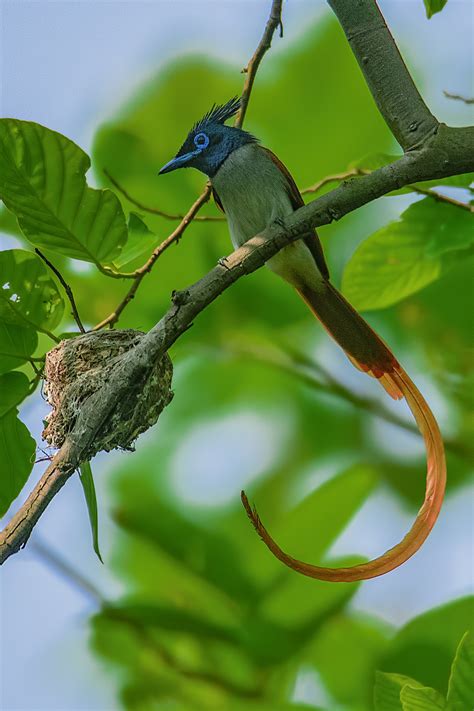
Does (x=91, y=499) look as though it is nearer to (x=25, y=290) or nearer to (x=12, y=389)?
(x=12, y=389)

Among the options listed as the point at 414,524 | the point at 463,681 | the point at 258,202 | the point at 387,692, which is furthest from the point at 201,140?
the point at 463,681

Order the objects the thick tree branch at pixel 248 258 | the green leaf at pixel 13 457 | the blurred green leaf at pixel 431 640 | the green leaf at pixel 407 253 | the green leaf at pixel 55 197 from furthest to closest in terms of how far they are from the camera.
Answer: the blurred green leaf at pixel 431 640 → the green leaf at pixel 407 253 → the green leaf at pixel 13 457 → the green leaf at pixel 55 197 → the thick tree branch at pixel 248 258

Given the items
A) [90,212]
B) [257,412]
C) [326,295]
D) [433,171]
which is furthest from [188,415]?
[433,171]

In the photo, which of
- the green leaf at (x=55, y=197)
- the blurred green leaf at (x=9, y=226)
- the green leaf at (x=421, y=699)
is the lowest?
the green leaf at (x=421, y=699)

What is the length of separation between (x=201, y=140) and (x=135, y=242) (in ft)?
4.29

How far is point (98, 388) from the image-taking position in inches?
109

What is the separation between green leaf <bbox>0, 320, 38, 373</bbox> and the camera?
2.62 m

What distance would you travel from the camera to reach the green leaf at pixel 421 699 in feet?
6.57

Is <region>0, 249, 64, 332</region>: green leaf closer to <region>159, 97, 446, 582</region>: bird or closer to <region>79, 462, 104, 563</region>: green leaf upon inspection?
<region>79, 462, 104, 563</region>: green leaf

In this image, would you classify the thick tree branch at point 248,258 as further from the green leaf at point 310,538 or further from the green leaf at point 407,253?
the green leaf at point 310,538

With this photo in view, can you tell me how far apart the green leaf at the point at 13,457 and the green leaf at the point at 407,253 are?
117 centimetres

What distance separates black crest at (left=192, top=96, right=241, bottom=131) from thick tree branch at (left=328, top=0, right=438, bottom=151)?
5.48ft

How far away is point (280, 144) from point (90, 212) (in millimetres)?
2162

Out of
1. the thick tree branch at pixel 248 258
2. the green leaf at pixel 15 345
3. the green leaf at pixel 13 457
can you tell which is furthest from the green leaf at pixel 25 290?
the thick tree branch at pixel 248 258
